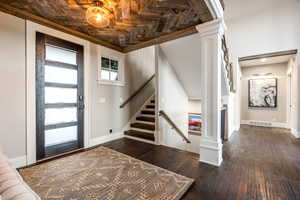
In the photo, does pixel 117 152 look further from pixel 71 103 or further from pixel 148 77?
pixel 148 77

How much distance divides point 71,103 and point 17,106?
830 mm

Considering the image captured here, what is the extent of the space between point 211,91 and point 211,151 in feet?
3.56

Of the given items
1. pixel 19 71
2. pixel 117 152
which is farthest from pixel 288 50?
pixel 19 71

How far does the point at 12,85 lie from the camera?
2191 millimetres

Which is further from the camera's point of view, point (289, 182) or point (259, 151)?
point (259, 151)

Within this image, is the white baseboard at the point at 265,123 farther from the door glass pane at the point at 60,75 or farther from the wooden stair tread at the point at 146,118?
the door glass pane at the point at 60,75

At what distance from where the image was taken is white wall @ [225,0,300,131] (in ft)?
13.4

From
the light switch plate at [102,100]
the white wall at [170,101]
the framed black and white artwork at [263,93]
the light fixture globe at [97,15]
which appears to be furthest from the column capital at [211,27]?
the framed black and white artwork at [263,93]

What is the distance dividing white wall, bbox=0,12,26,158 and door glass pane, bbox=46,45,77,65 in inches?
14.7

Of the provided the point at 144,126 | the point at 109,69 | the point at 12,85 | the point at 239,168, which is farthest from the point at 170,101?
the point at 12,85

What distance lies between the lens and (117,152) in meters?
2.88

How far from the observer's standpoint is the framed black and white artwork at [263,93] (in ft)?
18.1

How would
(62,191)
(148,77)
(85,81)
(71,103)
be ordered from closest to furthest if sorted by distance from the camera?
(62,191), (71,103), (85,81), (148,77)

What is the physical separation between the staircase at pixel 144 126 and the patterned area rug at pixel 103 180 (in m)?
1.16
